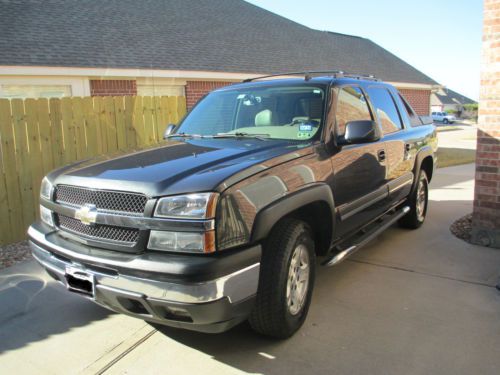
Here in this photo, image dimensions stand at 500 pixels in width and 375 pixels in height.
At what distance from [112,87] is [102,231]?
894 cm

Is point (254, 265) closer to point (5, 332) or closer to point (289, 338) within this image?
point (289, 338)

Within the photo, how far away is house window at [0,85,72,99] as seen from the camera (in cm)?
916

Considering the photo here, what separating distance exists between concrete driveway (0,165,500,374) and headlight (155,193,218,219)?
1.11 meters

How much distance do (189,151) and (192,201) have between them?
980mm

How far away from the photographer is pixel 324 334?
3430mm

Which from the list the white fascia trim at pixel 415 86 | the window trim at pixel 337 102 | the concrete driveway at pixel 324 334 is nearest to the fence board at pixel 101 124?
the concrete driveway at pixel 324 334

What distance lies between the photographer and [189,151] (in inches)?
138

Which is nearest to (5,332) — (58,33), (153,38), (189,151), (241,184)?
(189,151)

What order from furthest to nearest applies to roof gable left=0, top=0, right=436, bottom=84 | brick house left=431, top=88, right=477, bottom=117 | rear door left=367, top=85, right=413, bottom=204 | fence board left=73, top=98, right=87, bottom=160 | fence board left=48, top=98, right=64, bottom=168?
brick house left=431, top=88, right=477, bottom=117 → roof gable left=0, top=0, right=436, bottom=84 → fence board left=73, top=98, right=87, bottom=160 → fence board left=48, top=98, right=64, bottom=168 → rear door left=367, top=85, right=413, bottom=204

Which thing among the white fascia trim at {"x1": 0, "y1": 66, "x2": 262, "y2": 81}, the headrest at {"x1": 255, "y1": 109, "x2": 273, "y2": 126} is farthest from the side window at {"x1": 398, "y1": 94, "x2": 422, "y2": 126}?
Result: the white fascia trim at {"x1": 0, "y1": 66, "x2": 262, "y2": 81}

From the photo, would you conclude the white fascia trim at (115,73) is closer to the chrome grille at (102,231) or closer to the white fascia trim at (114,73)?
the white fascia trim at (114,73)

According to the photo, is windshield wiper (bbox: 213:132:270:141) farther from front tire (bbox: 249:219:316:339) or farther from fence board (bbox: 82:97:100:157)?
fence board (bbox: 82:97:100:157)

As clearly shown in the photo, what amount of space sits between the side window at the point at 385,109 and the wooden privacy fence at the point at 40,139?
3706mm

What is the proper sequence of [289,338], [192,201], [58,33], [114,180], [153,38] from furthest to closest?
[153,38] → [58,33] → [289,338] → [114,180] → [192,201]
